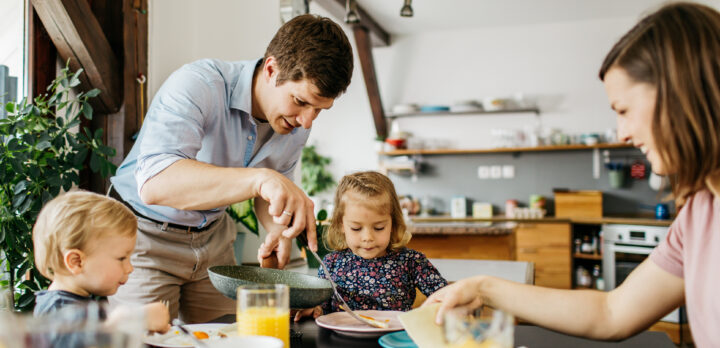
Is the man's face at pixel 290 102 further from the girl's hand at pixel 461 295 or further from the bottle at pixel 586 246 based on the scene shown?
the bottle at pixel 586 246

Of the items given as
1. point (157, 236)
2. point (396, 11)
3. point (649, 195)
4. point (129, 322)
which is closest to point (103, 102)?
point (157, 236)

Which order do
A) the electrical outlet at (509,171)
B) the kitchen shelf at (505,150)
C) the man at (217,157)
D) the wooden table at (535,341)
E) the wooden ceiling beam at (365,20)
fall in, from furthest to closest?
the electrical outlet at (509,171)
the kitchen shelf at (505,150)
the wooden ceiling beam at (365,20)
the man at (217,157)
the wooden table at (535,341)

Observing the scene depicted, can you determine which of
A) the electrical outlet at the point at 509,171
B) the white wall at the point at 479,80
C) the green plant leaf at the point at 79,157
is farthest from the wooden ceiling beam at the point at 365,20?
the green plant leaf at the point at 79,157

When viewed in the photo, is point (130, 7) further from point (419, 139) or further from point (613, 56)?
point (419, 139)

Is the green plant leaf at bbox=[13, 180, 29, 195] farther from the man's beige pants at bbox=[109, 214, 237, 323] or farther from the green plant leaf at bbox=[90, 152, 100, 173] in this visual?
the man's beige pants at bbox=[109, 214, 237, 323]

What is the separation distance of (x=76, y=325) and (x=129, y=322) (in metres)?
0.05

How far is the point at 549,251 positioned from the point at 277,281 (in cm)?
453

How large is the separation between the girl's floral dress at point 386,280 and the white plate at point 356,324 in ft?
1.50

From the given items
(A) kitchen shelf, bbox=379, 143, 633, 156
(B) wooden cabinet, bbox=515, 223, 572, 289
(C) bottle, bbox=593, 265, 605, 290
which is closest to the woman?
(B) wooden cabinet, bbox=515, 223, 572, 289

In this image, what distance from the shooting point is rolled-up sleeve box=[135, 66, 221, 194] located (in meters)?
1.35

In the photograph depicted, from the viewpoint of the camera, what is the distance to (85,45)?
2285 millimetres

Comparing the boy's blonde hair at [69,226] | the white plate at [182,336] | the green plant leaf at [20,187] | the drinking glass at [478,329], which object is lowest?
the white plate at [182,336]

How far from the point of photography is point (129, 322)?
597mm

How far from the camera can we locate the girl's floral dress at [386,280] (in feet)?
5.82
